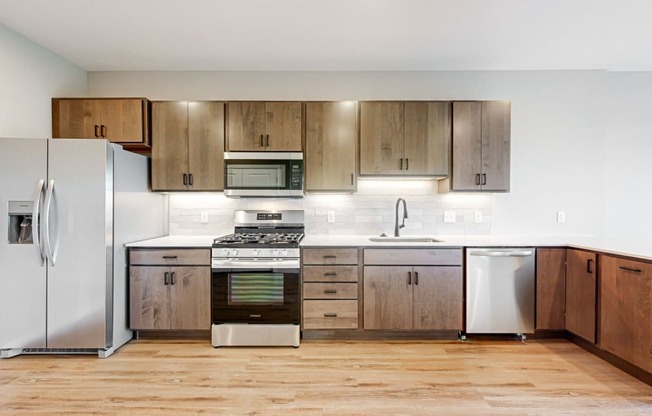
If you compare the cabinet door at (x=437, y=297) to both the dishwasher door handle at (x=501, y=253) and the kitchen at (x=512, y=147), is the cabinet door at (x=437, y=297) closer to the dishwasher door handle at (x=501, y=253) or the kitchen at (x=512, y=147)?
the dishwasher door handle at (x=501, y=253)

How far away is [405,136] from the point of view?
3266mm

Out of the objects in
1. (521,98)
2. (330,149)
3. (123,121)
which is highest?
(521,98)

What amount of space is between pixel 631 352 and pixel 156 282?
11.7 ft

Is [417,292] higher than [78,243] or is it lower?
lower

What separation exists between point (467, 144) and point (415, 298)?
1499 millimetres

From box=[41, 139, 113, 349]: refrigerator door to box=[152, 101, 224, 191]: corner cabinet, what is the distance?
618 mm

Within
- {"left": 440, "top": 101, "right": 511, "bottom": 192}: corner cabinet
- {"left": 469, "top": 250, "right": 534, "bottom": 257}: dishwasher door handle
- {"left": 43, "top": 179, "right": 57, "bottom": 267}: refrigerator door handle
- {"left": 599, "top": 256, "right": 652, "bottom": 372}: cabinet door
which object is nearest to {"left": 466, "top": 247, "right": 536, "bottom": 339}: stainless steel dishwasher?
{"left": 469, "top": 250, "right": 534, "bottom": 257}: dishwasher door handle

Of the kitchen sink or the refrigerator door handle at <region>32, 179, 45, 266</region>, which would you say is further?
the kitchen sink

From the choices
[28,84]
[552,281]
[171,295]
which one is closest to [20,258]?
[171,295]

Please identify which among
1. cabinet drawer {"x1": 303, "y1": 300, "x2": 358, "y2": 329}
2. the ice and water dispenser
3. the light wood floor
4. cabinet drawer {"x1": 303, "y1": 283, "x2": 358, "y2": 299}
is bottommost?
the light wood floor

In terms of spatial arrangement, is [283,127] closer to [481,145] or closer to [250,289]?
[250,289]

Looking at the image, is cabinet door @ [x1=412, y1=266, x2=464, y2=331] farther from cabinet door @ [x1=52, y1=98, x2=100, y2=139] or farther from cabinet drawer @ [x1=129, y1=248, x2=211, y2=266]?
cabinet door @ [x1=52, y1=98, x2=100, y2=139]

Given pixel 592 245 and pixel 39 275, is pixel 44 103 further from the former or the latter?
pixel 592 245

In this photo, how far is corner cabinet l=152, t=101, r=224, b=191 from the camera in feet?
10.7
